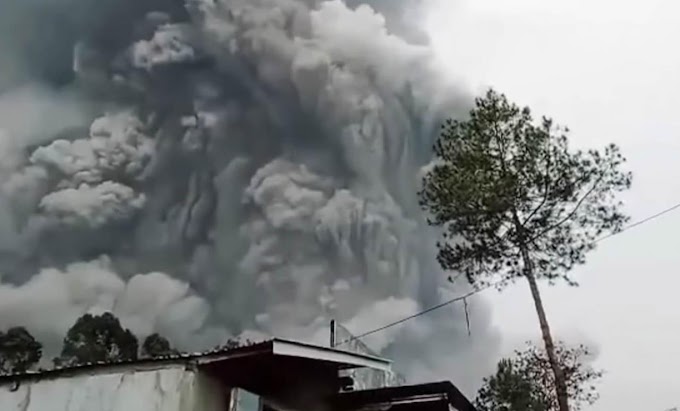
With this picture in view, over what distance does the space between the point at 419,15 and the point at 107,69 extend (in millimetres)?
13357

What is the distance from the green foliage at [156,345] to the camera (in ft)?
68.8

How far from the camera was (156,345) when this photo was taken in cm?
2138

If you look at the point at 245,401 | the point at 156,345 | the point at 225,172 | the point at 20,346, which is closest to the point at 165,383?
the point at 245,401

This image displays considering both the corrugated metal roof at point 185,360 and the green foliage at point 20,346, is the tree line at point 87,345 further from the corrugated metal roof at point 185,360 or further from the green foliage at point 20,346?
the corrugated metal roof at point 185,360

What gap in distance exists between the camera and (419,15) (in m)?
28.4

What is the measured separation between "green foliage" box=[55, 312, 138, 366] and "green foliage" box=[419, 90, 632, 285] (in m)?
10.7

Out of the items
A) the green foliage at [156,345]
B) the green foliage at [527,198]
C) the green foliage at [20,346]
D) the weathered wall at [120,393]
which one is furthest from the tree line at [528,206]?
the weathered wall at [120,393]

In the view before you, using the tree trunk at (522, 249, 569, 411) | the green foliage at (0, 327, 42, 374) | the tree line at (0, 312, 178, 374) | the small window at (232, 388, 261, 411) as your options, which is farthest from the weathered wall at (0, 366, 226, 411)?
the green foliage at (0, 327, 42, 374)

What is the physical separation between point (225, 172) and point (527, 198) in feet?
46.4

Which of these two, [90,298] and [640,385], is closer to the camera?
[640,385]

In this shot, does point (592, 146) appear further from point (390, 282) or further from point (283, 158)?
point (283, 158)

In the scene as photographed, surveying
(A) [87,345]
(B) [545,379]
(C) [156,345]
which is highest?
(C) [156,345]

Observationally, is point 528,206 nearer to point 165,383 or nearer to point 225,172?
point 165,383

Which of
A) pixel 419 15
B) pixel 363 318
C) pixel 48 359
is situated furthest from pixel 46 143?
pixel 419 15
